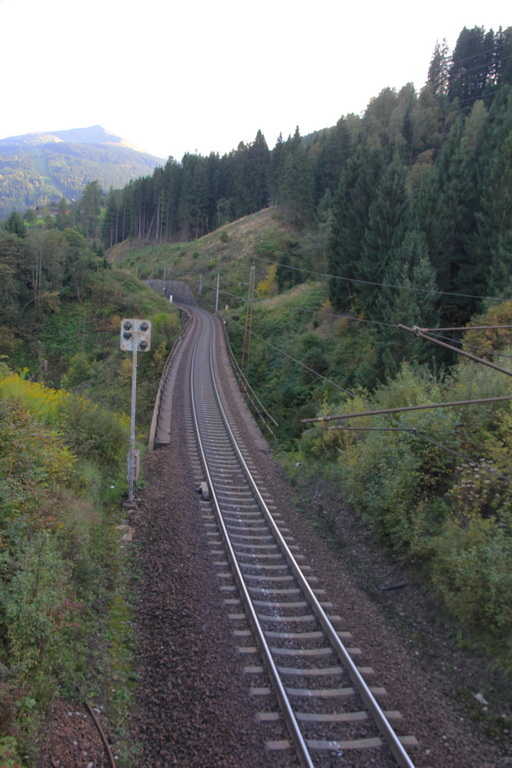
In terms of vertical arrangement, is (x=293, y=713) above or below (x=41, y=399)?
below

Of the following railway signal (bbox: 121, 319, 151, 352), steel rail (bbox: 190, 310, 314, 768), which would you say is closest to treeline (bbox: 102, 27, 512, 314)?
railway signal (bbox: 121, 319, 151, 352)

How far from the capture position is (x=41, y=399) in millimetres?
12719

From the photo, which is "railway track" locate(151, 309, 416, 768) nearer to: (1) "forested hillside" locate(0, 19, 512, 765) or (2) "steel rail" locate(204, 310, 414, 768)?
(2) "steel rail" locate(204, 310, 414, 768)

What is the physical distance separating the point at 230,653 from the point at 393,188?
A: 87.4 feet

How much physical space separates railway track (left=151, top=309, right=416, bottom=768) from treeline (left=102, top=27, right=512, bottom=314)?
1448 centimetres

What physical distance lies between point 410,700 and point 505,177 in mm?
26185

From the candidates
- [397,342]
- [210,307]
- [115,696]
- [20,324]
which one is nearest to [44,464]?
[115,696]

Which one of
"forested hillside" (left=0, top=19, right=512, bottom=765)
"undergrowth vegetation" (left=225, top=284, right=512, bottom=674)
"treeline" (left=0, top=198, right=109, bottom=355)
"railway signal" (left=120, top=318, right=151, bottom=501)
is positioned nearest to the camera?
"forested hillside" (left=0, top=19, right=512, bottom=765)

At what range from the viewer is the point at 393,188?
27.0m

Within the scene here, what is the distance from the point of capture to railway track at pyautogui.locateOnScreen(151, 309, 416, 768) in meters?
5.43

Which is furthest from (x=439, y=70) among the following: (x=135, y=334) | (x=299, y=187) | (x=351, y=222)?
(x=135, y=334)

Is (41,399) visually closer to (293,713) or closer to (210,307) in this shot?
(293,713)

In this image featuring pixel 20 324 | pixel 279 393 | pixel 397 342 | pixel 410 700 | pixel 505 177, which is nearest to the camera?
pixel 410 700

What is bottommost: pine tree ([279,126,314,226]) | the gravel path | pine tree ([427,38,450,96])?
the gravel path
